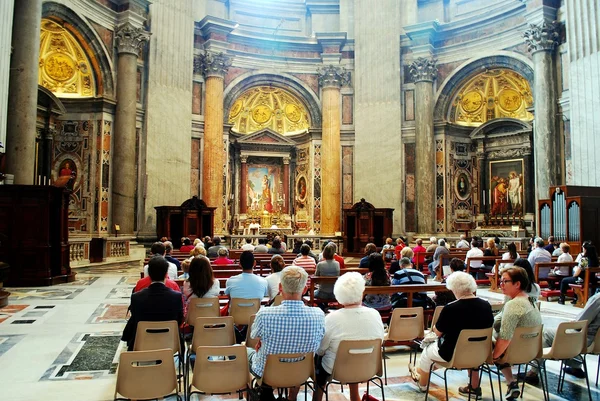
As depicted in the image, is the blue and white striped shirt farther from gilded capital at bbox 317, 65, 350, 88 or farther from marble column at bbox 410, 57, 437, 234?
gilded capital at bbox 317, 65, 350, 88

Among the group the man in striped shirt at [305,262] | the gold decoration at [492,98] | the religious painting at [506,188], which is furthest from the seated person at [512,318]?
the gold decoration at [492,98]

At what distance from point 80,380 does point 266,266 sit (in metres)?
5.40

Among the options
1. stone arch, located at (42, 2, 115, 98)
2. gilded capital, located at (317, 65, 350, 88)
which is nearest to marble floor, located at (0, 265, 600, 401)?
stone arch, located at (42, 2, 115, 98)

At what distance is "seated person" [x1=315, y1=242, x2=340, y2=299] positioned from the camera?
6598 mm

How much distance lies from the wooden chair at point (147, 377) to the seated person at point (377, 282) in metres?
3.06

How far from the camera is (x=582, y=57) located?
1515 centimetres

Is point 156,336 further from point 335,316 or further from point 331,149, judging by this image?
point 331,149

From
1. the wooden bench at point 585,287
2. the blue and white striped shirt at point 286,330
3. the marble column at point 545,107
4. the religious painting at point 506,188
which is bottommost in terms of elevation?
the wooden bench at point 585,287

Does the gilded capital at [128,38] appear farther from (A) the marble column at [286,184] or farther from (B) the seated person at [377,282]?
(B) the seated person at [377,282]

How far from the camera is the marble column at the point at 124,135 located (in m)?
16.9

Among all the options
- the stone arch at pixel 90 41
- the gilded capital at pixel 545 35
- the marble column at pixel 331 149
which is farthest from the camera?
the marble column at pixel 331 149

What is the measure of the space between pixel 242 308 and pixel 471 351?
2.32 m

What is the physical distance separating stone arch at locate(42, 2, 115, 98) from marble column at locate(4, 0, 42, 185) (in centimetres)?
260

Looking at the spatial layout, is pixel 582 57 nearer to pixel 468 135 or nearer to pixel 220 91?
pixel 468 135
